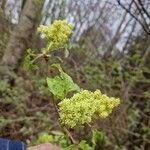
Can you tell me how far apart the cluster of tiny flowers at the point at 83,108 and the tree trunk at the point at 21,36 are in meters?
5.82

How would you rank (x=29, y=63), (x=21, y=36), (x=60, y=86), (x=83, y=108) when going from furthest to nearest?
(x=21, y=36), (x=29, y=63), (x=60, y=86), (x=83, y=108)

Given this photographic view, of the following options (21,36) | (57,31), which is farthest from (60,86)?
(21,36)

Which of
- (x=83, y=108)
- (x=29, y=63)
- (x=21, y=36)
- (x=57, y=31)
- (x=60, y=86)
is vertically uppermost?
(x=21, y=36)

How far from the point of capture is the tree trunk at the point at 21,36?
7.53 meters

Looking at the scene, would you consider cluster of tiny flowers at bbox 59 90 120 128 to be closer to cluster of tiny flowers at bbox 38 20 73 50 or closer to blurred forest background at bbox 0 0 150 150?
cluster of tiny flowers at bbox 38 20 73 50

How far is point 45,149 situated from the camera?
89.7 inches

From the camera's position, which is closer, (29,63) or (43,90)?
(29,63)

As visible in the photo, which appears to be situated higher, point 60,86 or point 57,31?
point 57,31

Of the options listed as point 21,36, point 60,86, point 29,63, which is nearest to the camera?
point 60,86

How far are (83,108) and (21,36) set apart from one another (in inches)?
234

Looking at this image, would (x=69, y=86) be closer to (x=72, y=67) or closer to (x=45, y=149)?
(x=45, y=149)

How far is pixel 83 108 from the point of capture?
1.71 metres

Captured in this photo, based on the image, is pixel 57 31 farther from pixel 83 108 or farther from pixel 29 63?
pixel 83 108

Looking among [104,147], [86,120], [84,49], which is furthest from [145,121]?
[86,120]
